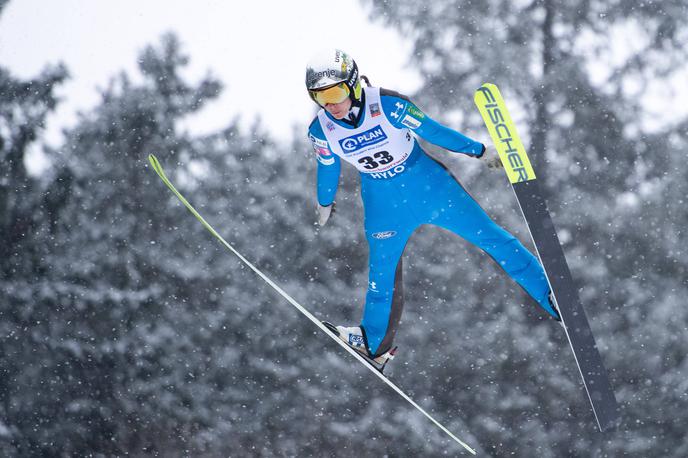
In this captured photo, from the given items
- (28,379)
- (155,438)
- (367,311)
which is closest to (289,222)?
(155,438)

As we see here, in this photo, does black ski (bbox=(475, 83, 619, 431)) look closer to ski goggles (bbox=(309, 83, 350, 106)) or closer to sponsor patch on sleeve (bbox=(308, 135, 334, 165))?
ski goggles (bbox=(309, 83, 350, 106))

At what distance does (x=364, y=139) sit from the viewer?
2.86m

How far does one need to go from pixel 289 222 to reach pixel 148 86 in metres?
2.00

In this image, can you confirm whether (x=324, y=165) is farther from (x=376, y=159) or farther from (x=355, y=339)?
(x=355, y=339)

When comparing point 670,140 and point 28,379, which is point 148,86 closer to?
point 28,379

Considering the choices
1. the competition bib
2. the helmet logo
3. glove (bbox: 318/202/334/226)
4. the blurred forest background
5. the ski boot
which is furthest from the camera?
the blurred forest background

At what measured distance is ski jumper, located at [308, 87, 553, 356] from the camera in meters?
2.84

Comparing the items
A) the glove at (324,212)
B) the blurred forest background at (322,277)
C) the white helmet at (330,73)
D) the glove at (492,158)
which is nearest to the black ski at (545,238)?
the glove at (492,158)

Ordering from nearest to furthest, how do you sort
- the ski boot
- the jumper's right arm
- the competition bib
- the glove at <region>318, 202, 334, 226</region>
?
the competition bib < the jumper's right arm < the glove at <region>318, 202, 334, 226</region> < the ski boot

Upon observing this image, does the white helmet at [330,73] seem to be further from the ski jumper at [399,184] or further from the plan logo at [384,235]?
the plan logo at [384,235]

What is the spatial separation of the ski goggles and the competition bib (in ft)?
0.44

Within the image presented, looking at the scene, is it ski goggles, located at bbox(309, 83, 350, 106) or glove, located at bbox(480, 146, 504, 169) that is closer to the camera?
ski goggles, located at bbox(309, 83, 350, 106)

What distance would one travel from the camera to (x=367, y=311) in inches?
127

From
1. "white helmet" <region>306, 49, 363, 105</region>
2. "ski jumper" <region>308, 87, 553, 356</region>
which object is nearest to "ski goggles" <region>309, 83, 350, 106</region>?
"white helmet" <region>306, 49, 363, 105</region>
